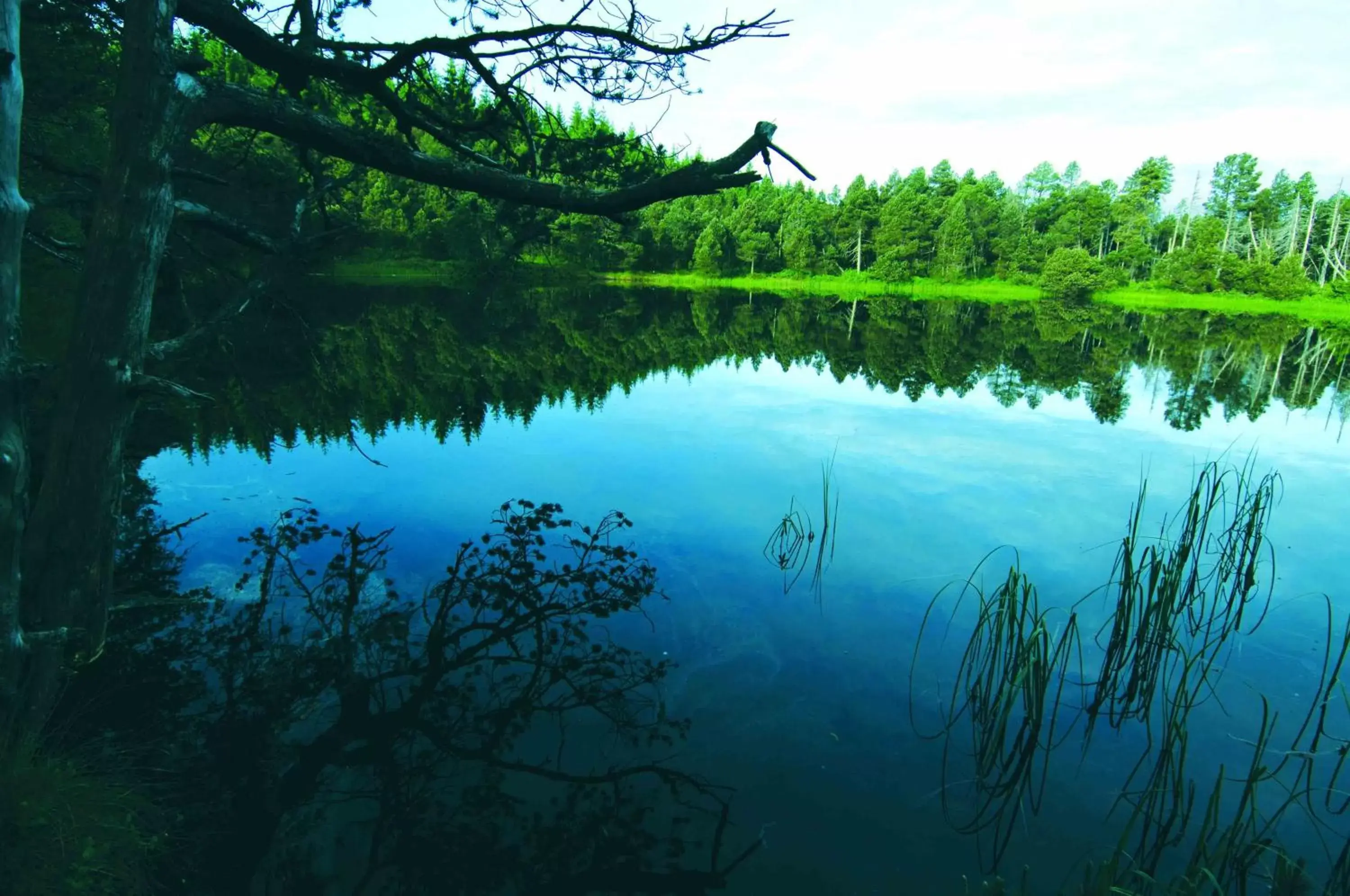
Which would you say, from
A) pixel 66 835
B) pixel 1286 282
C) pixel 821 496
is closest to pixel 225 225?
pixel 66 835

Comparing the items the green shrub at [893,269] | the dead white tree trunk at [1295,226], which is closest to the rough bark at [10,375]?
the green shrub at [893,269]

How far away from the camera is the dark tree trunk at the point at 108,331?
298cm

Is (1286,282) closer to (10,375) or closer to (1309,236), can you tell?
(1309,236)

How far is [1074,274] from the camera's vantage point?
46.0 meters

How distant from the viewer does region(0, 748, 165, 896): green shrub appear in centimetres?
249

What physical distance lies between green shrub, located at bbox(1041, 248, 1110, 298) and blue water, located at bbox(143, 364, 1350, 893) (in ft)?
119

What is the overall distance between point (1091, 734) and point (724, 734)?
7.51ft

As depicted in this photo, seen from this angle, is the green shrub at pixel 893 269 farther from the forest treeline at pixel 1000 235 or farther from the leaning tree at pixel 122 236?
the leaning tree at pixel 122 236

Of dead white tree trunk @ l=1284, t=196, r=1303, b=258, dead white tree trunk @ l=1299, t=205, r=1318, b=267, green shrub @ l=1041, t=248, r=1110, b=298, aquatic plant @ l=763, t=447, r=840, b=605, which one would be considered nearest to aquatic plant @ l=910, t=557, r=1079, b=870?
aquatic plant @ l=763, t=447, r=840, b=605

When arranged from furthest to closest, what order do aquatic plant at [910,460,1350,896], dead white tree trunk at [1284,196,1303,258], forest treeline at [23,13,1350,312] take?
dead white tree trunk at [1284,196,1303,258] → forest treeline at [23,13,1350,312] → aquatic plant at [910,460,1350,896]

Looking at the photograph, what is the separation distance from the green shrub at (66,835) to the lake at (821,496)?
247 cm

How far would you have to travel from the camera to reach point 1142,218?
53.5 meters

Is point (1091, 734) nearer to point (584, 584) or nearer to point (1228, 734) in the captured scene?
point (1228, 734)

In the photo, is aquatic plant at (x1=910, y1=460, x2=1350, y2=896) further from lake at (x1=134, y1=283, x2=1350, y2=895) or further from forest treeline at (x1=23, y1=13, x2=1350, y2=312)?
forest treeline at (x1=23, y1=13, x2=1350, y2=312)
